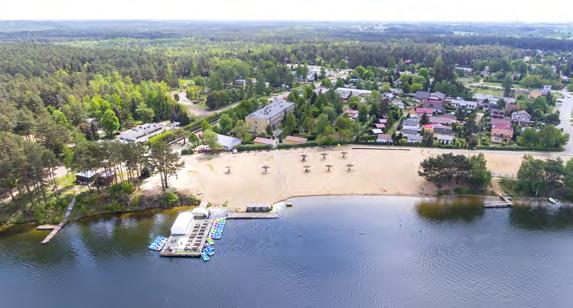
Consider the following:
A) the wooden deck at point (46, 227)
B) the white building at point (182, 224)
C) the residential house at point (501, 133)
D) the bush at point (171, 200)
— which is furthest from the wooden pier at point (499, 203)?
the wooden deck at point (46, 227)

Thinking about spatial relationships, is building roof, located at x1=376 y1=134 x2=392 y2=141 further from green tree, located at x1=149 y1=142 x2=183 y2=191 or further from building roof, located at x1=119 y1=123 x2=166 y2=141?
building roof, located at x1=119 y1=123 x2=166 y2=141

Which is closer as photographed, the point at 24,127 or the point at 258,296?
the point at 258,296

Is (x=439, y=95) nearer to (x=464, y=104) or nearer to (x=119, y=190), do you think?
(x=464, y=104)

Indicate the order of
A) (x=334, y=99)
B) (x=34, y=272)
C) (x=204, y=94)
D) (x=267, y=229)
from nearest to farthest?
(x=34, y=272) → (x=267, y=229) → (x=334, y=99) → (x=204, y=94)

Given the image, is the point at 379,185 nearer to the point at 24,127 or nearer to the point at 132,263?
the point at 132,263

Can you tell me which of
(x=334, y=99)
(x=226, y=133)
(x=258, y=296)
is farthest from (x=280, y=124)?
(x=258, y=296)

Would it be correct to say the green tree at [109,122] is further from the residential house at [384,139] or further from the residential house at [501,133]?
the residential house at [501,133]

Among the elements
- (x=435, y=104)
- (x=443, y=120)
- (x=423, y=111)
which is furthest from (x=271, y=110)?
(x=435, y=104)
